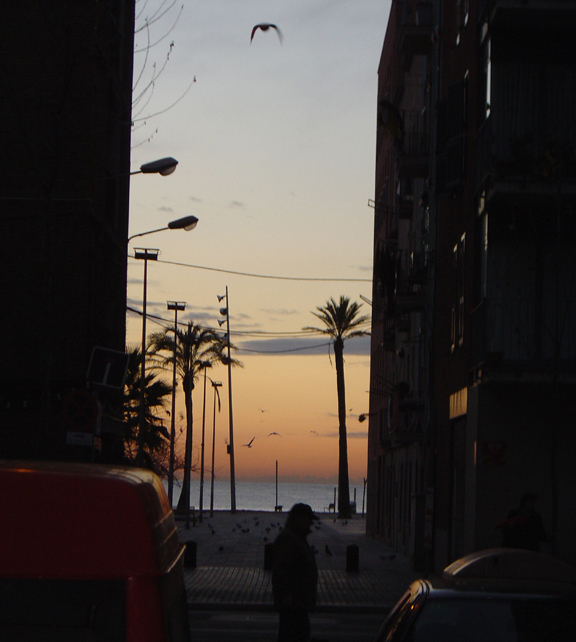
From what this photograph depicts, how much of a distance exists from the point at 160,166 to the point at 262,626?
1014 centimetres

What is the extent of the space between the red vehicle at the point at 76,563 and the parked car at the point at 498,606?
1.94m

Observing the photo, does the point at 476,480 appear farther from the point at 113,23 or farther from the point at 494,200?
the point at 113,23

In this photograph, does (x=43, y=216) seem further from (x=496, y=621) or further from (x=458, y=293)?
(x=496, y=621)

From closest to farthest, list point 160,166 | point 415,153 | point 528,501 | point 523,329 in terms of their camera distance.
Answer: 1. point 528,501
2. point 523,329
3. point 160,166
4. point 415,153

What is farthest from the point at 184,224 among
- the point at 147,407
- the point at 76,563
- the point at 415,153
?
the point at 76,563

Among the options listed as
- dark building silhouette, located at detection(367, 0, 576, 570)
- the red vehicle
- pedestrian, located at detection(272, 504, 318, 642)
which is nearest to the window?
dark building silhouette, located at detection(367, 0, 576, 570)

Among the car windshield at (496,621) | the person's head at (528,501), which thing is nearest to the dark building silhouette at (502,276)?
the person's head at (528,501)

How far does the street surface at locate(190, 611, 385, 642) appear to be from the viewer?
13.9 meters

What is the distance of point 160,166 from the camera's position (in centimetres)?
2197

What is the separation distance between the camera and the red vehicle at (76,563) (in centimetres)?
321

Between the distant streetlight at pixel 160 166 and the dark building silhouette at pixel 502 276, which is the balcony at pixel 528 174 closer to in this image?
the dark building silhouette at pixel 502 276

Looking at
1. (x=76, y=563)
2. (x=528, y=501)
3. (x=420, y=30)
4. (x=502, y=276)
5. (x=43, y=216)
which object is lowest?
(x=528, y=501)

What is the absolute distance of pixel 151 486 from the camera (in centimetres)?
388

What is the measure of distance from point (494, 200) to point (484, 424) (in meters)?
3.94
